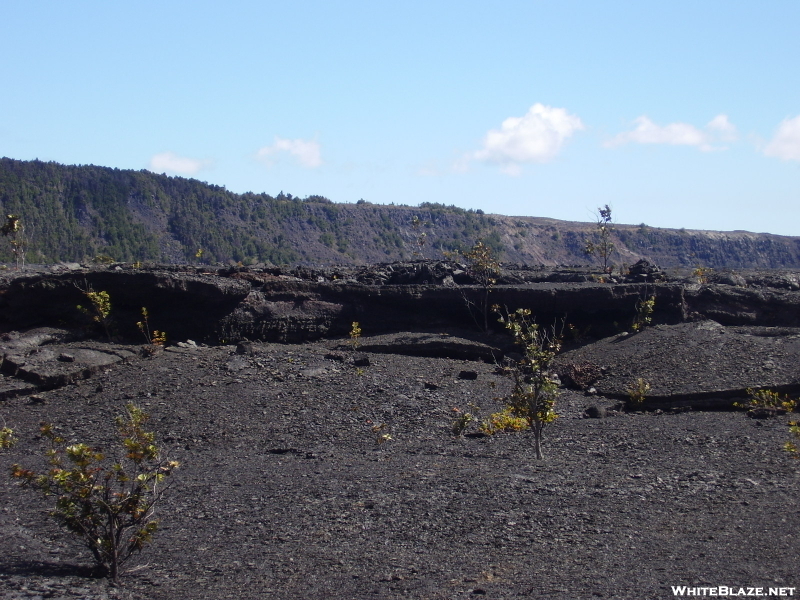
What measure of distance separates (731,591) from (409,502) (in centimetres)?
343

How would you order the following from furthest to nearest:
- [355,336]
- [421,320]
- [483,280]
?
[483,280] → [421,320] → [355,336]

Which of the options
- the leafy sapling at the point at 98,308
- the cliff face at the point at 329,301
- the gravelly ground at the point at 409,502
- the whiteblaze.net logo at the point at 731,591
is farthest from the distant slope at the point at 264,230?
the whiteblaze.net logo at the point at 731,591

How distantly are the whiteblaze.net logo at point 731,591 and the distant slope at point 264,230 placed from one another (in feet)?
133

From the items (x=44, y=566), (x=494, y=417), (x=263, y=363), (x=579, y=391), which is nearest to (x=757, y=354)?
(x=579, y=391)

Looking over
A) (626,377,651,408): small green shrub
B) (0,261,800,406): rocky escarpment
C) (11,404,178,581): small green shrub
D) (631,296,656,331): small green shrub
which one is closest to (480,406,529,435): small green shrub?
(626,377,651,408): small green shrub

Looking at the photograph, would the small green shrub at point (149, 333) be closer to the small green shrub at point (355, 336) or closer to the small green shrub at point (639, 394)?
the small green shrub at point (355, 336)

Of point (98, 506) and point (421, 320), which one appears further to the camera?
point (421, 320)

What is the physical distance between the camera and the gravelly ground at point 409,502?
19.3 feet

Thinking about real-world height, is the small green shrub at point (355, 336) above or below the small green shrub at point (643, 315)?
below

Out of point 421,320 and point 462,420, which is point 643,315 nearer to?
A: point 421,320

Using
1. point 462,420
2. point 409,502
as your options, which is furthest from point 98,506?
point 462,420

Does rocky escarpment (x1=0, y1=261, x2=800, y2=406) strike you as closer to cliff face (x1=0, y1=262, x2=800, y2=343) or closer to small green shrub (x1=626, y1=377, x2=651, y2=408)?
cliff face (x1=0, y1=262, x2=800, y2=343)

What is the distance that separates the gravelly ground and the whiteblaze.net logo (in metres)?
0.10

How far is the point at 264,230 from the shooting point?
61219 mm
